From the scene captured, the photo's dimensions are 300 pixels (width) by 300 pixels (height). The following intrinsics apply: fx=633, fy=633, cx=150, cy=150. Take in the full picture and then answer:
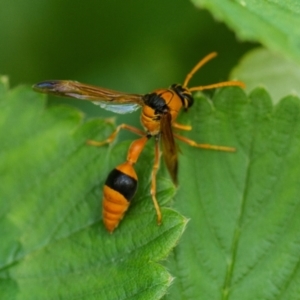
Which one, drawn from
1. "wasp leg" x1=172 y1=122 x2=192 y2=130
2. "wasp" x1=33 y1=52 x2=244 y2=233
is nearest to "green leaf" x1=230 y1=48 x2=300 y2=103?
"wasp" x1=33 y1=52 x2=244 y2=233

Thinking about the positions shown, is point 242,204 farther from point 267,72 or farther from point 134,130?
point 267,72


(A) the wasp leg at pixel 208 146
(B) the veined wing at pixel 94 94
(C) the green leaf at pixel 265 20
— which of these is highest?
(C) the green leaf at pixel 265 20

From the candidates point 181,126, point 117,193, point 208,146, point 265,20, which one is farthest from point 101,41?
point 265,20

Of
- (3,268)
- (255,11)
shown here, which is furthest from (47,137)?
(255,11)

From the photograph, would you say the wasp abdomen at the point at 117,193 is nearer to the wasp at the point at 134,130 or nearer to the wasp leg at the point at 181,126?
the wasp at the point at 134,130

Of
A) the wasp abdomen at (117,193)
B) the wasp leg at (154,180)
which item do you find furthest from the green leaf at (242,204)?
the wasp abdomen at (117,193)

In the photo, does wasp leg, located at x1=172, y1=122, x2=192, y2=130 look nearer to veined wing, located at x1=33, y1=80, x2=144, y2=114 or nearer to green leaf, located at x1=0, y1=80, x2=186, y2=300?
green leaf, located at x1=0, y1=80, x2=186, y2=300
